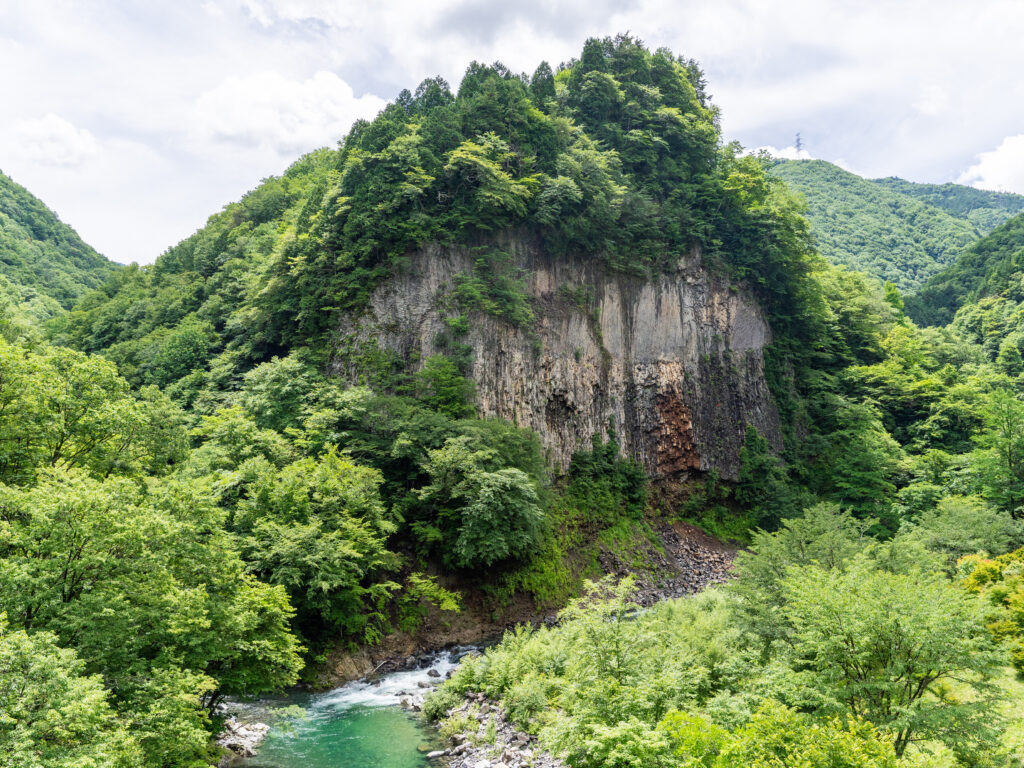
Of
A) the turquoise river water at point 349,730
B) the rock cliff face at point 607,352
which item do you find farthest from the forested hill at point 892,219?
the turquoise river water at point 349,730

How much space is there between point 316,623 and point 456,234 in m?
21.5

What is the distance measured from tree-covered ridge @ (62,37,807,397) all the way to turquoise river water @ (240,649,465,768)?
18.1 meters

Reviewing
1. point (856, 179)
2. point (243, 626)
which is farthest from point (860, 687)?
point (856, 179)

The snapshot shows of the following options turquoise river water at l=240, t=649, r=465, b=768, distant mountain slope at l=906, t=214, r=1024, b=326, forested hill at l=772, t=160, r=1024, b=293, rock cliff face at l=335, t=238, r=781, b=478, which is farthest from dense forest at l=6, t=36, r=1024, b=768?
forested hill at l=772, t=160, r=1024, b=293

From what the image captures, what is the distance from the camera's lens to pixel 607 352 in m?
38.4

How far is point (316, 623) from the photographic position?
20859mm

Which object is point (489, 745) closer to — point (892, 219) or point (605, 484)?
point (605, 484)

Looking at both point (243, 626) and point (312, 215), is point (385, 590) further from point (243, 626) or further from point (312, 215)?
point (312, 215)

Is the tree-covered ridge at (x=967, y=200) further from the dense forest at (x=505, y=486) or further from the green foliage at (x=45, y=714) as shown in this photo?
the green foliage at (x=45, y=714)

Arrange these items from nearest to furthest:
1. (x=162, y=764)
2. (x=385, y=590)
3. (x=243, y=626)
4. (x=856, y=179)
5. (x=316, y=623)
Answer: (x=162, y=764) < (x=243, y=626) < (x=316, y=623) < (x=385, y=590) < (x=856, y=179)

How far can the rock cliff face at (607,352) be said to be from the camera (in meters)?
32.1

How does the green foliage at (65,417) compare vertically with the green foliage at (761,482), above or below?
above

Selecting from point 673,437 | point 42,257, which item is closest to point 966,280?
point 673,437

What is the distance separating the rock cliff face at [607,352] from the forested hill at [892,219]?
46695 mm
